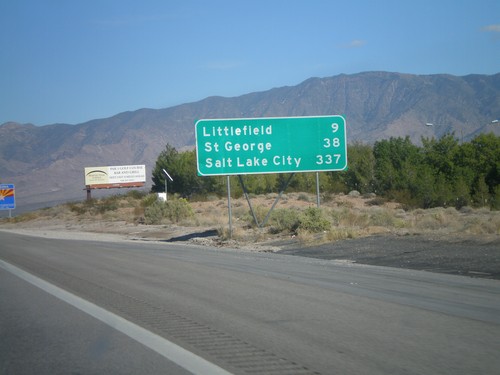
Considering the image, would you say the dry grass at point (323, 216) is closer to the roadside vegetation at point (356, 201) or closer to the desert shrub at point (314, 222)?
the roadside vegetation at point (356, 201)

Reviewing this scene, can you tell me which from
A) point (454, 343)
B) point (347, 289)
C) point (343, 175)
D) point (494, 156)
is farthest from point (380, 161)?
point (454, 343)

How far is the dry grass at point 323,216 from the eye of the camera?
25719mm

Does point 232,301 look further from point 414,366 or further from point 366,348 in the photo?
point 414,366

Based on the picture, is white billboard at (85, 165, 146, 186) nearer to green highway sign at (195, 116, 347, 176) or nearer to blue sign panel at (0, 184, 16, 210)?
blue sign panel at (0, 184, 16, 210)

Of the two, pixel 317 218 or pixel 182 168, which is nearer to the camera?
pixel 317 218

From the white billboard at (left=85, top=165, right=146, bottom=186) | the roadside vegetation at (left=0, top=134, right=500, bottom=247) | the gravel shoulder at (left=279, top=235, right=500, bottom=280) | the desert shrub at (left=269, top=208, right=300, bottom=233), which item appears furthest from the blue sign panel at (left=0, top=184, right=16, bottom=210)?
the gravel shoulder at (left=279, top=235, right=500, bottom=280)

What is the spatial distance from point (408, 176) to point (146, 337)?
49985 millimetres

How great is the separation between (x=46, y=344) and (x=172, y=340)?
63.0 inches

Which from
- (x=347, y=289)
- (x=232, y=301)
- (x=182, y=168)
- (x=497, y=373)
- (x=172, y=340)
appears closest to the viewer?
(x=497, y=373)

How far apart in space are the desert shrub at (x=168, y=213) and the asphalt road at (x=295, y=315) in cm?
3169

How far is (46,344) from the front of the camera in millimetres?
8500

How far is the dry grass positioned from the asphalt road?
28.7 feet

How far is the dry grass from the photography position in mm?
25719

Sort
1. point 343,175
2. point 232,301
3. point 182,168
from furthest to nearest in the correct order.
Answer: point 182,168
point 343,175
point 232,301
